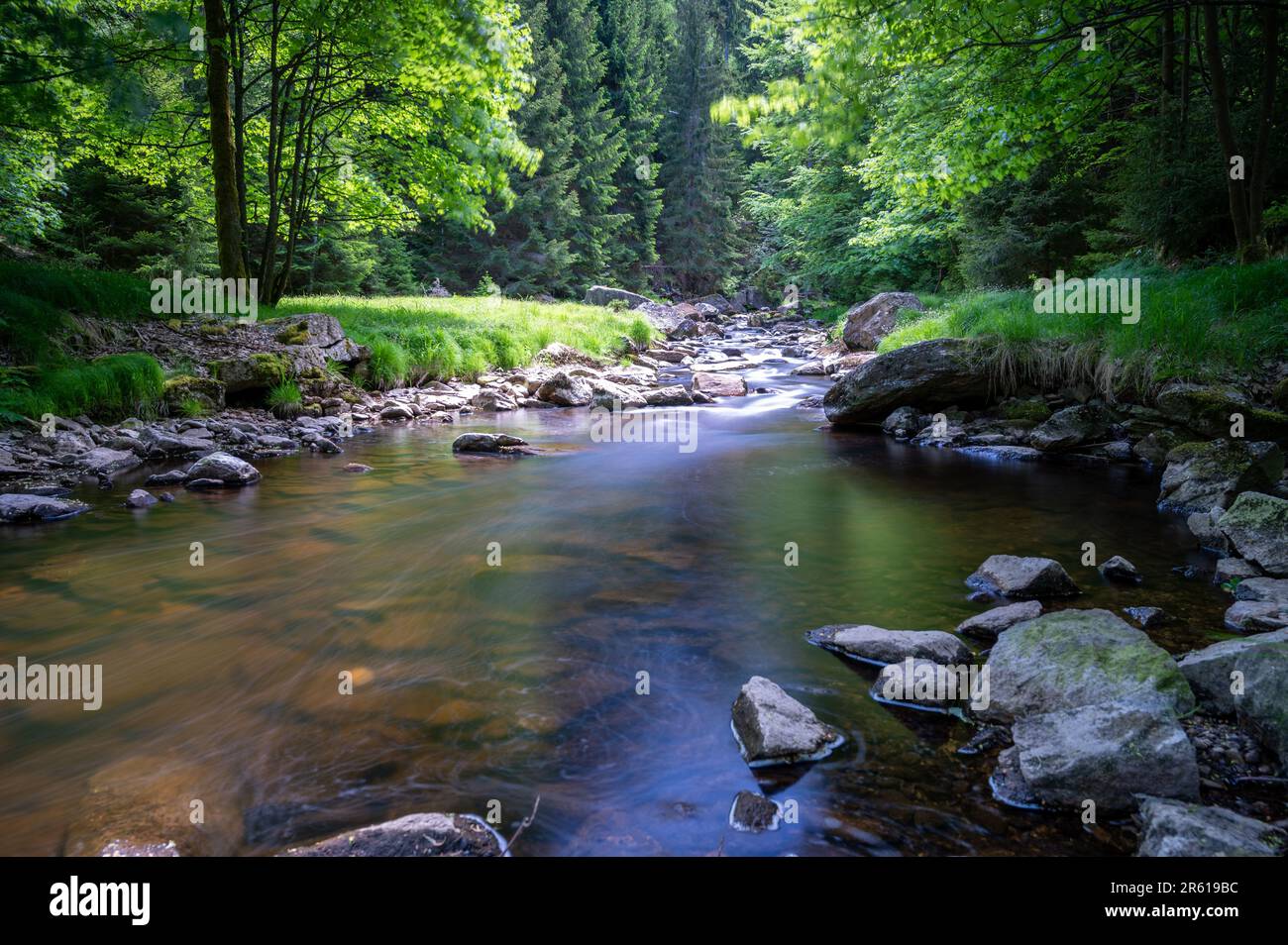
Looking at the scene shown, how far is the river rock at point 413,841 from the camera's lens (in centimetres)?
242

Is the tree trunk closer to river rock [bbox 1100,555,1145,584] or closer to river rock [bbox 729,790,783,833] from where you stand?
river rock [bbox 729,790,783,833]

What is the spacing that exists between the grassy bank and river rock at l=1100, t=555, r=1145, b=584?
39.1 feet

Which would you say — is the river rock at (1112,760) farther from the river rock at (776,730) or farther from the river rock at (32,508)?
the river rock at (32,508)

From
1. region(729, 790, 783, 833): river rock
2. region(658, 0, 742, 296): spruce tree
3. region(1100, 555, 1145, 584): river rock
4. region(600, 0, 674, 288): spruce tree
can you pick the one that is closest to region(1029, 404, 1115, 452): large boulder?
region(1100, 555, 1145, 584): river rock

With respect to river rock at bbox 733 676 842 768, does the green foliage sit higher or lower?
higher

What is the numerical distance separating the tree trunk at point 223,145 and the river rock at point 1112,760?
1504cm

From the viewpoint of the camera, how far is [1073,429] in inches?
390

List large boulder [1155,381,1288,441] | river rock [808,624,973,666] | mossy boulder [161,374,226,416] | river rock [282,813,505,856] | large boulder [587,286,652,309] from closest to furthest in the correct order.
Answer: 1. river rock [282,813,505,856]
2. river rock [808,624,973,666]
3. large boulder [1155,381,1288,441]
4. mossy boulder [161,374,226,416]
5. large boulder [587,286,652,309]

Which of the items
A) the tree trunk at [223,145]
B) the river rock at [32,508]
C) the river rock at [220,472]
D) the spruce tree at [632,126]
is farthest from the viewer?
the spruce tree at [632,126]

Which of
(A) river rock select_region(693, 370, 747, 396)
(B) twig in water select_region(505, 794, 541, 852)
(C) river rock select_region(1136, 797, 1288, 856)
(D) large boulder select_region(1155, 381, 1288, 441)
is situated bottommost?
(B) twig in water select_region(505, 794, 541, 852)

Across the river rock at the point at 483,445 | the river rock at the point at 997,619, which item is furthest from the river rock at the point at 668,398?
the river rock at the point at 997,619

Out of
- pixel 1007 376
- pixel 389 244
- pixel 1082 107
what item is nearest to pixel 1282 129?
pixel 1082 107

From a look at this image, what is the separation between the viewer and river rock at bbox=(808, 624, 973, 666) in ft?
12.5

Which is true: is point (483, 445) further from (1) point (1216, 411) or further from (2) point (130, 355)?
(1) point (1216, 411)
